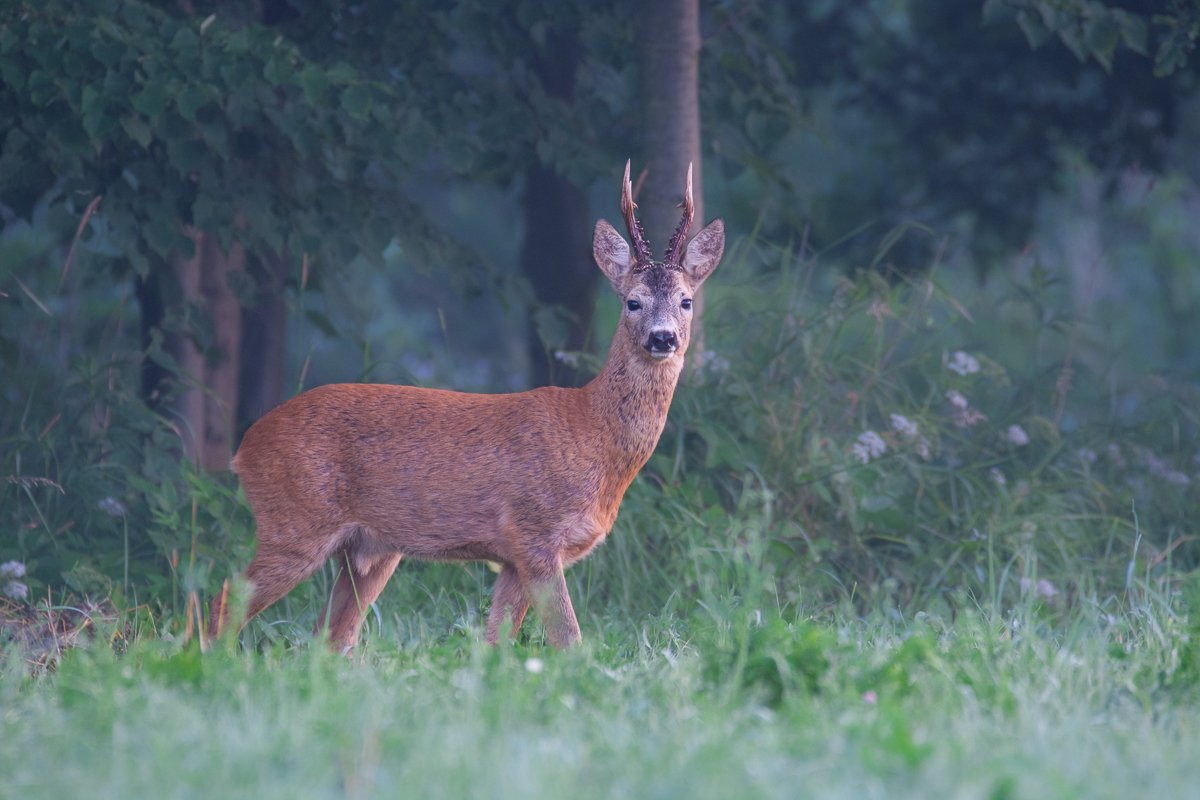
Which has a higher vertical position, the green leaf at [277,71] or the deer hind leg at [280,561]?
the green leaf at [277,71]

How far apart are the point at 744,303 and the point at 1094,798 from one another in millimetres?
4329

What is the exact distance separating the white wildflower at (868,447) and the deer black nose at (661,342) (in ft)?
4.58

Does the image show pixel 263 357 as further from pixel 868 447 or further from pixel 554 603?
pixel 554 603

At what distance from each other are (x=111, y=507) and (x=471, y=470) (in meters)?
1.76

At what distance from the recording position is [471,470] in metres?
4.71

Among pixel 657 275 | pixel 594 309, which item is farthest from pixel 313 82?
pixel 594 309

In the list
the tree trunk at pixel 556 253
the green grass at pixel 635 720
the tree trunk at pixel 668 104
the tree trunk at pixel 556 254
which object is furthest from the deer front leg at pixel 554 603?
the tree trunk at pixel 556 253

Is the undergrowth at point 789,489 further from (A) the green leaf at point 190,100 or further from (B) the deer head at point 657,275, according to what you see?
(A) the green leaf at point 190,100

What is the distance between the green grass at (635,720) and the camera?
2.75 meters

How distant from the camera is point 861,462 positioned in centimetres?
591

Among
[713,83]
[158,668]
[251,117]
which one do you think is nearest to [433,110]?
[251,117]

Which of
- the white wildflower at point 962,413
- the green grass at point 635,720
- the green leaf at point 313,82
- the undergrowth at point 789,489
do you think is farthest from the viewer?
the white wildflower at point 962,413

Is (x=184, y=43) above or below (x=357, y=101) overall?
above

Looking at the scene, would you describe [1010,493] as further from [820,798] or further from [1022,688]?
[820,798]
